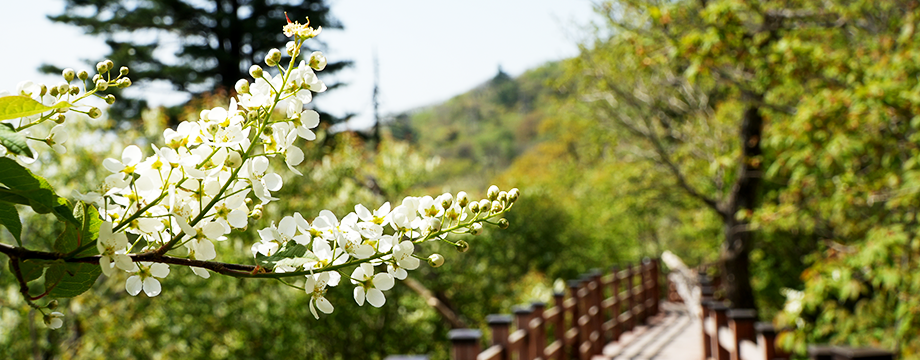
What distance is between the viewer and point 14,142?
504 millimetres

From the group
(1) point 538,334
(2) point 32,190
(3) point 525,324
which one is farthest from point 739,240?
(2) point 32,190

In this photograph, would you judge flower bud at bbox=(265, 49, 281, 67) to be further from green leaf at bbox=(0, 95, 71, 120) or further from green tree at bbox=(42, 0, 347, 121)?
green tree at bbox=(42, 0, 347, 121)

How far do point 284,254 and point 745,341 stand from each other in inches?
170

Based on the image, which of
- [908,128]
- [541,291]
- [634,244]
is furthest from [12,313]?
[634,244]

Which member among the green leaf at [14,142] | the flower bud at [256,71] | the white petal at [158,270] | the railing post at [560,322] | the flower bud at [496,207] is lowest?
the railing post at [560,322]

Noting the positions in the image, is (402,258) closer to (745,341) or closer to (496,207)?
(496,207)

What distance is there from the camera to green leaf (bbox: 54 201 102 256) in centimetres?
56

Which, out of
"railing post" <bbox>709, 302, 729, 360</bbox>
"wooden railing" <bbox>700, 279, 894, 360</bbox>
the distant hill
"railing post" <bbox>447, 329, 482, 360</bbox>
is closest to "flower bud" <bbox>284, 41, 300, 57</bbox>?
"wooden railing" <bbox>700, 279, 894, 360</bbox>

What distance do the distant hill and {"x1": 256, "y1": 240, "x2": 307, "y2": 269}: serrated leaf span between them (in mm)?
41882

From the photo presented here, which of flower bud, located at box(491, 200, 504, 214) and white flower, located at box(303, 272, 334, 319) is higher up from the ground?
flower bud, located at box(491, 200, 504, 214)

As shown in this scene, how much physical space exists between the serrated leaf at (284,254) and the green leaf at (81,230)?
0.49ft

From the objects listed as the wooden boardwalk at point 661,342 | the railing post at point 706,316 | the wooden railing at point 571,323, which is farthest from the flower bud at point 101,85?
the wooden boardwalk at point 661,342

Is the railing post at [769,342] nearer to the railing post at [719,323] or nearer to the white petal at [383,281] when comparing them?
the railing post at [719,323]

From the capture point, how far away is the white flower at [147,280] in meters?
0.60
